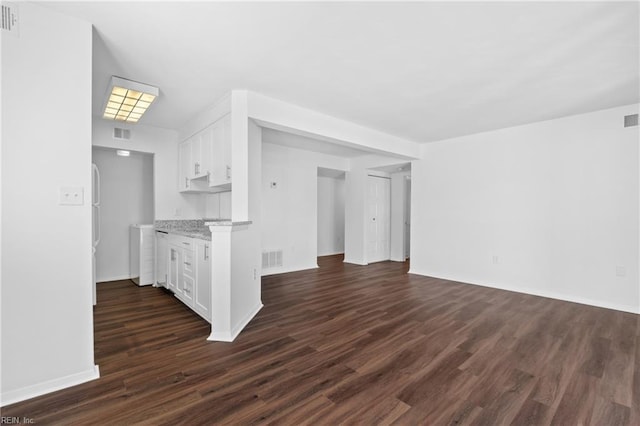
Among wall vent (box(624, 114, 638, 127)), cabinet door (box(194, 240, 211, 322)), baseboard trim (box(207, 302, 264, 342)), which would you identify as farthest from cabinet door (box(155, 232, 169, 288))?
wall vent (box(624, 114, 638, 127))

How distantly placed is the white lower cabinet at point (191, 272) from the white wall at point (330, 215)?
4.56 meters

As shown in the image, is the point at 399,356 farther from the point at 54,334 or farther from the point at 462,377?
the point at 54,334

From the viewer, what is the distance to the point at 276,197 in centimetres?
584

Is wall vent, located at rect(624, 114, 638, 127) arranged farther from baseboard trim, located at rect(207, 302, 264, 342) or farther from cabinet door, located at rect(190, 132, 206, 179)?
cabinet door, located at rect(190, 132, 206, 179)

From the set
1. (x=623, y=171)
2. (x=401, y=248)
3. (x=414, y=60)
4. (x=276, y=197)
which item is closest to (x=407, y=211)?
(x=401, y=248)

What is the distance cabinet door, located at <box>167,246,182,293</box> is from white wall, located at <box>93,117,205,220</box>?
115 centimetres

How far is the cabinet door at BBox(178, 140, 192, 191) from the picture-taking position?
4.53m

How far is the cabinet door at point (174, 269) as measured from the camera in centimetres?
378

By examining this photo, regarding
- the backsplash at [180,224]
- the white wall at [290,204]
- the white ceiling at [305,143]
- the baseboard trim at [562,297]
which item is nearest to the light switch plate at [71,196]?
the backsplash at [180,224]

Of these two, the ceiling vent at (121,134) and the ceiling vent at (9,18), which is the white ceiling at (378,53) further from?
the ceiling vent at (121,134)

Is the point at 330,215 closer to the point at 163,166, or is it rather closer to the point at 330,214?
the point at 330,214

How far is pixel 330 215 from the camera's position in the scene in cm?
833

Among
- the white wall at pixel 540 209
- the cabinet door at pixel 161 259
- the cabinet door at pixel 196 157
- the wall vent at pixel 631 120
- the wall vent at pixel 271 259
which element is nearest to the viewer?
the wall vent at pixel 631 120

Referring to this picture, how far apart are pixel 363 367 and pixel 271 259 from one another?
12.1ft
